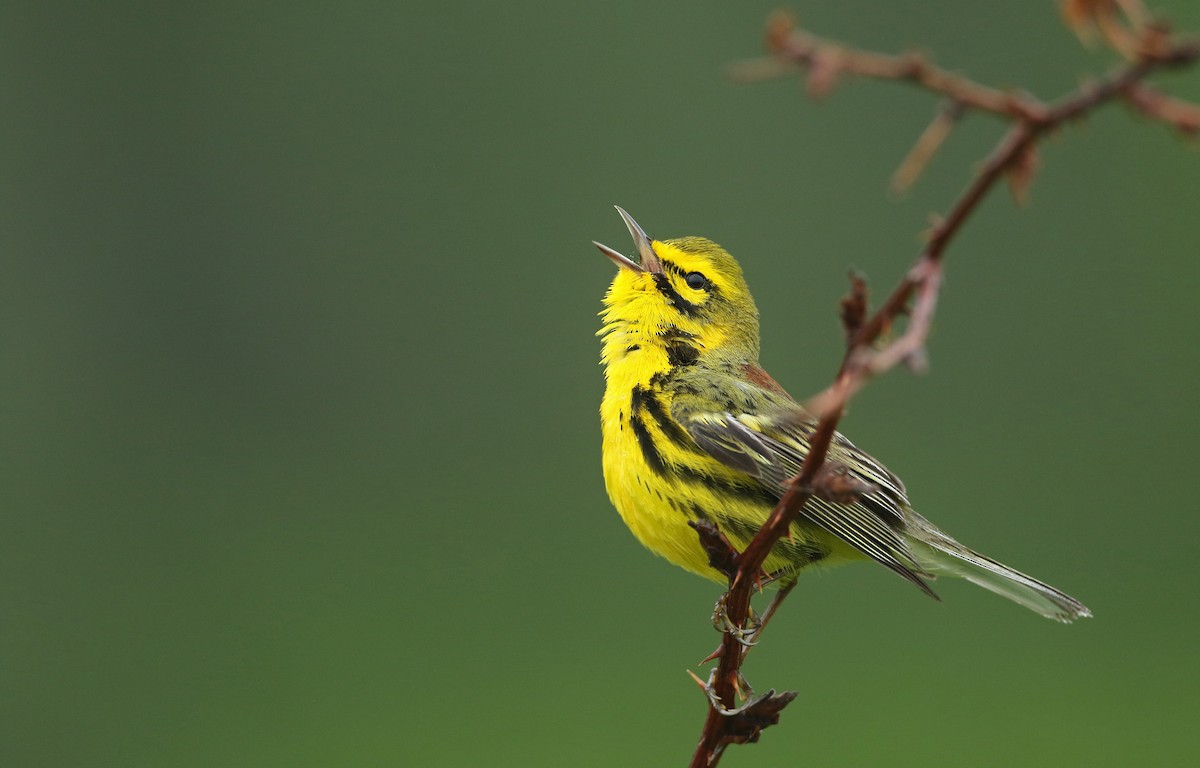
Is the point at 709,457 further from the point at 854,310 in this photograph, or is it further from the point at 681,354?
the point at 854,310

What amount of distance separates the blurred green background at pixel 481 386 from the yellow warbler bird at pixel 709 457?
3.55 meters

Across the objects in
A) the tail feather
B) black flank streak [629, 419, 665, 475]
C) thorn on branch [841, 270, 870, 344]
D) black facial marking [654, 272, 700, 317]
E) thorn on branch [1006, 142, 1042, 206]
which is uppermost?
black facial marking [654, 272, 700, 317]

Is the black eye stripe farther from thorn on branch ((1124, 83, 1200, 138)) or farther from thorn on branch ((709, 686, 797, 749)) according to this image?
thorn on branch ((1124, 83, 1200, 138))

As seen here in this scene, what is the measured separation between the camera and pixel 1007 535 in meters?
9.81

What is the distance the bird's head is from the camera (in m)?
4.95

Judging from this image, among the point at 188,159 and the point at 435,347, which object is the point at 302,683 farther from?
the point at 188,159

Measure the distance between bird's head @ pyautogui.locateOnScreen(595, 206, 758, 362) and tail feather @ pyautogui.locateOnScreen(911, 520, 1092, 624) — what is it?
94 centimetres

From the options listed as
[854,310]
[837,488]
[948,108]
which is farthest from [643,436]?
[948,108]

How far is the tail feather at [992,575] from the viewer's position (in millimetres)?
4250

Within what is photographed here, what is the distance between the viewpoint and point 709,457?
4.25 m

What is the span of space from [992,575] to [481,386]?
777 centimetres

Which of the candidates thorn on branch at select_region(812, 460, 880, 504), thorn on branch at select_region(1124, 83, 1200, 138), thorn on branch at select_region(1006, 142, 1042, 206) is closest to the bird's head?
thorn on branch at select_region(812, 460, 880, 504)

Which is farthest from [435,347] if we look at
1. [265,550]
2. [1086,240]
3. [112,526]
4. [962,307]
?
[1086,240]

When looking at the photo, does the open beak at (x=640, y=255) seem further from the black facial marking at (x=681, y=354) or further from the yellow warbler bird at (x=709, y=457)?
the black facial marking at (x=681, y=354)
